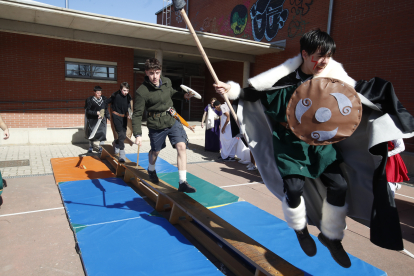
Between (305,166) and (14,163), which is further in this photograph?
(14,163)

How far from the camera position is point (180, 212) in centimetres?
419

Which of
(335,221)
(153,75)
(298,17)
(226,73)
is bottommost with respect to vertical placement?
(335,221)

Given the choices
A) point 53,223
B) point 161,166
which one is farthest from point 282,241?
point 161,166

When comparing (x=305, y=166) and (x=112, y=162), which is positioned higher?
(x=305, y=166)

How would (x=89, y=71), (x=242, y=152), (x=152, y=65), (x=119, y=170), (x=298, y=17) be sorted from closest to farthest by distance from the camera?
(x=152, y=65) → (x=119, y=170) → (x=242, y=152) → (x=298, y=17) → (x=89, y=71)

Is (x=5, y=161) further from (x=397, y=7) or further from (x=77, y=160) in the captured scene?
(x=397, y=7)

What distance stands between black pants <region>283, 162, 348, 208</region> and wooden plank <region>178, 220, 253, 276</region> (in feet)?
3.72

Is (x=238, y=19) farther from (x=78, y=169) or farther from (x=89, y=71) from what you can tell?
(x=78, y=169)

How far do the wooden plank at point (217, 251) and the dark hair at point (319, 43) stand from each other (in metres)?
2.24

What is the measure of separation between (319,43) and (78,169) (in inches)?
261

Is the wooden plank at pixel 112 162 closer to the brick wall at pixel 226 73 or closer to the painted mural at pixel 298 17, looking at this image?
the brick wall at pixel 226 73

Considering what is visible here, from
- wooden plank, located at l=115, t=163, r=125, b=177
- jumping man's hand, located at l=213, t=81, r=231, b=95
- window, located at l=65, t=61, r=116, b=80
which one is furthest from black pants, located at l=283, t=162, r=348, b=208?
window, located at l=65, t=61, r=116, b=80

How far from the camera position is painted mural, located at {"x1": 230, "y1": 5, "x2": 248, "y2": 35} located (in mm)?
15312

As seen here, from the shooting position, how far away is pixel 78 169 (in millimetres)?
7156
